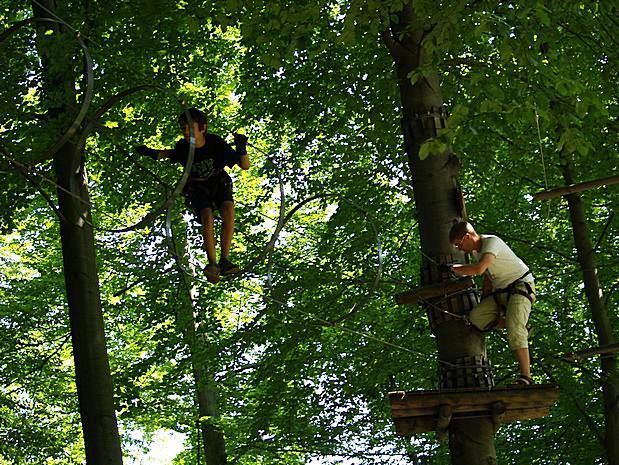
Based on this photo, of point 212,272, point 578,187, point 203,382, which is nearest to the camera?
point 578,187

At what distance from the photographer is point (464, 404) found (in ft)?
23.6

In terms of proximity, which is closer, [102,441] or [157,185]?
[102,441]

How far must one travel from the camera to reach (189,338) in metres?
13.0

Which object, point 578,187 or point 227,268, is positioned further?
point 227,268

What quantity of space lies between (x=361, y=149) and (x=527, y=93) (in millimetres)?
4770

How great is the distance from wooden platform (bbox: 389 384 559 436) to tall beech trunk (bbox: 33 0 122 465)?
10.2ft

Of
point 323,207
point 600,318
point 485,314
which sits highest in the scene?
point 323,207

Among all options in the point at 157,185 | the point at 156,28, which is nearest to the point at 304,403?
the point at 157,185

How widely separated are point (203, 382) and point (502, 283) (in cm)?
682

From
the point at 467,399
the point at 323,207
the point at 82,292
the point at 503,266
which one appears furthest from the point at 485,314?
the point at 323,207

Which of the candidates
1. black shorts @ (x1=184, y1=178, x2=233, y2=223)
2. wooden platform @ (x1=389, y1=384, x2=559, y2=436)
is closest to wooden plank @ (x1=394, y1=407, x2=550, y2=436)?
wooden platform @ (x1=389, y1=384, x2=559, y2=436)

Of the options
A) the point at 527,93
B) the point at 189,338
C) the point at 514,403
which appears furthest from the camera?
the point at 189,338

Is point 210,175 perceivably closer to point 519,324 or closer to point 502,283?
point 502,283

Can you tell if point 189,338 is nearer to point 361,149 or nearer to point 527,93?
point 361,149
